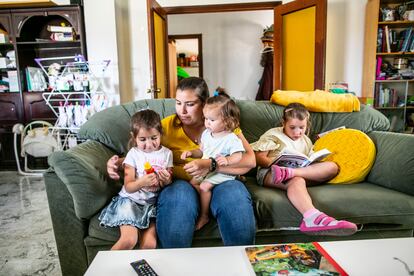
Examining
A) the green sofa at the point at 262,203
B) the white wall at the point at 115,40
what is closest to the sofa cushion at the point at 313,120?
the green sofa at the point at 262,203

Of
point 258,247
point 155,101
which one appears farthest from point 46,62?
point 258,247

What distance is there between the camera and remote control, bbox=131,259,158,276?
79 centimetres

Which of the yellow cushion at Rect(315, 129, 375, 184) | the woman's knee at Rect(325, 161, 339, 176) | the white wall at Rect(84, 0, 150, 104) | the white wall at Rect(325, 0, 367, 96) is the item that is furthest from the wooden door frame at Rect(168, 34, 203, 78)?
the woman's knee at Rect(325, 161, 339, 176)

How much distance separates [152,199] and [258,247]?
604 millimetres

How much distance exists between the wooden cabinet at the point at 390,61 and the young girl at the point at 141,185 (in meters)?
3.02

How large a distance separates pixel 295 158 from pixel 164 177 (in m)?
0.70

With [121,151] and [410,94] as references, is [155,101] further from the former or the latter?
[410,94]

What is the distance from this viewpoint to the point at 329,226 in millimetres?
1203

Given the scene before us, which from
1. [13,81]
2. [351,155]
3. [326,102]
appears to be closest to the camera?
[351,155]

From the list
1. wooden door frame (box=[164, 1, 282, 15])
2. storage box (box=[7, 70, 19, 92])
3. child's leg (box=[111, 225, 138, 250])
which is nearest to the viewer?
child's leg (box=[111, 225, 138, 250])

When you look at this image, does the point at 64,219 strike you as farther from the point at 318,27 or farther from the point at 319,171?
the point at 318,27

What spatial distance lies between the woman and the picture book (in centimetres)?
30

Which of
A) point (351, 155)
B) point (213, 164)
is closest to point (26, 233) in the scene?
point (213, 164)

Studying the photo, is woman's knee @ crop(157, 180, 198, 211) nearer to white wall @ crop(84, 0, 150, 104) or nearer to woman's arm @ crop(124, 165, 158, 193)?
woman's arm @ crop(124, 165, 158, 193)
